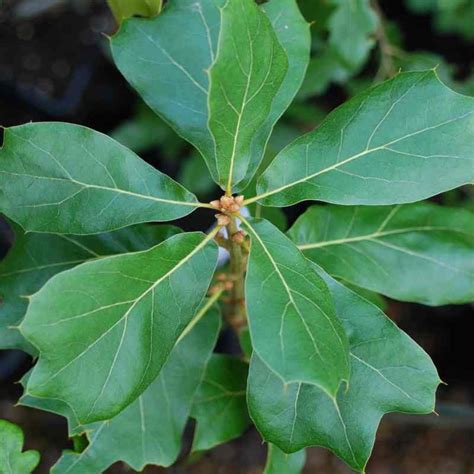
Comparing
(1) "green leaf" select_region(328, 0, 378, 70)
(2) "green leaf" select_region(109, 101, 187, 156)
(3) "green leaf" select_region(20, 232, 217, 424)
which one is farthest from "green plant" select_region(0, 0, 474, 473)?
(2) "green leaf" select_region(109, 101, 187, 156)

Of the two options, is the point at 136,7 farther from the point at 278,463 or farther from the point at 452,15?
the point at 452,15

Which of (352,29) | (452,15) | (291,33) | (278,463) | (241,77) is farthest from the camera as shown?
(452,15)

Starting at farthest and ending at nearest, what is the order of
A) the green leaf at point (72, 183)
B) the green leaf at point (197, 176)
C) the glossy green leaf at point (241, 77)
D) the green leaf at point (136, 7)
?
1. the green leaf at point (197, 176)
2. the green leaf at point (136, 7)
3. the green leaf at point (72, 183)
4. the glossy green leaf at point (241, 77)

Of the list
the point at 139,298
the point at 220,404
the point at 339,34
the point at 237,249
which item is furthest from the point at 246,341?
the point at 339,34

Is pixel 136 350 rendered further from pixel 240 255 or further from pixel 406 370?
pixel 406 370

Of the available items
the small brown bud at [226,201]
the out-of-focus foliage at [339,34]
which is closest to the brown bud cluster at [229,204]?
the small brown bud at [226,201]

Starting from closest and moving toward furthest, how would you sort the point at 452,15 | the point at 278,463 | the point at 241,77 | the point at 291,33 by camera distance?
the point at 241,77 → the point at 291,33 → the point at 278,463 → the point at 452,15

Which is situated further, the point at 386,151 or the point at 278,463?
the point at 278,463

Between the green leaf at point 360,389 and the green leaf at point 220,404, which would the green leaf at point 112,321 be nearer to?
the green leaf at point 360,389
